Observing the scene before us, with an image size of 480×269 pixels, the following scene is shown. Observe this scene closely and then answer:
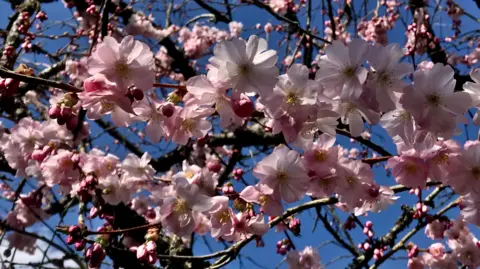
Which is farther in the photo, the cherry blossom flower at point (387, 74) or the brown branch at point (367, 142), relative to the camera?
the brown branch at point (367, 142)

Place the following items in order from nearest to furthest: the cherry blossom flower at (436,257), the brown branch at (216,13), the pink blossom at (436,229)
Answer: the cherry blossom flower at (436,257)
the pink blossom at (436,229)
the brown branch at (216,13)

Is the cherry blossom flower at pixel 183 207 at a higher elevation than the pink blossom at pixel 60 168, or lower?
lower

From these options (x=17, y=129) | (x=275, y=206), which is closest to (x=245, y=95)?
(x=275, y=206)

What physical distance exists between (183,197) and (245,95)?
0.51 m

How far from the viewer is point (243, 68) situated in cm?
126

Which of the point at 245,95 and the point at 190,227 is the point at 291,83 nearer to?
the point at 245,95

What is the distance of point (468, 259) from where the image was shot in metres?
2.84

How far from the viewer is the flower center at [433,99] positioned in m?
1.25

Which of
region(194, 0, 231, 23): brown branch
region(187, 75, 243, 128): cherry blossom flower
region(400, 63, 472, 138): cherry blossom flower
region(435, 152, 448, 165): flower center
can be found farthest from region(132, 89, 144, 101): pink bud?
region(194, 0, 231, 23): brown branch

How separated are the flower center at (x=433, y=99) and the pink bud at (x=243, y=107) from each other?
1.75ft

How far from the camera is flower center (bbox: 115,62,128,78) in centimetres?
123

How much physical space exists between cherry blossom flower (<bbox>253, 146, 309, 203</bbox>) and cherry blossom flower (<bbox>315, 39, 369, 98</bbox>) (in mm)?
316

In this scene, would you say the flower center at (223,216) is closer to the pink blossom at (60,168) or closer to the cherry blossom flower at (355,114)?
the cherry blossom flower at (355,114)

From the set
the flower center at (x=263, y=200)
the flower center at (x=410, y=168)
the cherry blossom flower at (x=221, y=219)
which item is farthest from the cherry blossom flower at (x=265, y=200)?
the flower center at (x=410, y=168)
